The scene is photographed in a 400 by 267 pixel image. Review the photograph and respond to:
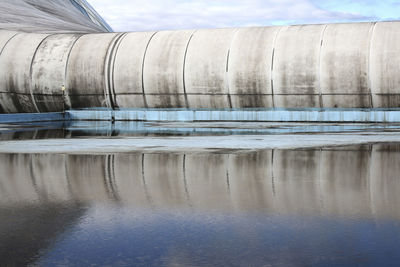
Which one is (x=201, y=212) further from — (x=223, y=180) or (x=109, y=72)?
(x=109, y=72)

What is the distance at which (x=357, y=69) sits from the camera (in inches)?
966

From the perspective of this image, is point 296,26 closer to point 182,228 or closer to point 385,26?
point 385,26

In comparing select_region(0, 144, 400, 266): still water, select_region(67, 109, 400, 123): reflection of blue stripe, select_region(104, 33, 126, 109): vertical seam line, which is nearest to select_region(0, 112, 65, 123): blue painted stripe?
select_region(67, 109, 400, 123): reflection of blue stripe

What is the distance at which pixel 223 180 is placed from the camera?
9594 millimetres

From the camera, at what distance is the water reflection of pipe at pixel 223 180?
764 centimetres

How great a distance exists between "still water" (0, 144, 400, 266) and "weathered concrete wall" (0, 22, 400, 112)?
1320 centimetres

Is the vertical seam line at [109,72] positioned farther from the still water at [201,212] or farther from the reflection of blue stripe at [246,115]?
the still water at [201,212]

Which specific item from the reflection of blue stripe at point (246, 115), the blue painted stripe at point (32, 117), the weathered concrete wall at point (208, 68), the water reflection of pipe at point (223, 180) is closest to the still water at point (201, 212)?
the water reflection of pipe at point (223, 180)

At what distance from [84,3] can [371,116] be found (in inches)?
1364

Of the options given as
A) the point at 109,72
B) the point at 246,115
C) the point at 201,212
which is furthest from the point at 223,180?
the point at 109,72

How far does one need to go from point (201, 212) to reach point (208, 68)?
783 inches

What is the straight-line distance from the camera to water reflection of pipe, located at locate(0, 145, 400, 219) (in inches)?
301

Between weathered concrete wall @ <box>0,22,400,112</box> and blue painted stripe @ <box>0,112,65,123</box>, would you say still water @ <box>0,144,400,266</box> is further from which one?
weathered concrete wall @ <box>0,22,400,112</box>

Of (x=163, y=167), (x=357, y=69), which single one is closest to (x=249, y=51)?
(x=357, y=69)
